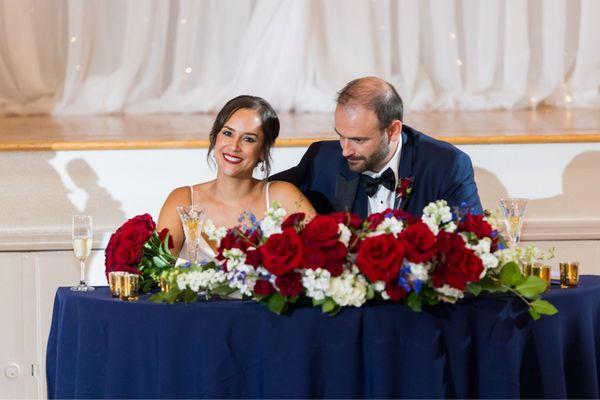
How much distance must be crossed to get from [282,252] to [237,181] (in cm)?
121

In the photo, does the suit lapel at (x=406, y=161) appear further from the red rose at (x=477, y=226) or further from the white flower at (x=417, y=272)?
the white flower at (x=417, y=272)

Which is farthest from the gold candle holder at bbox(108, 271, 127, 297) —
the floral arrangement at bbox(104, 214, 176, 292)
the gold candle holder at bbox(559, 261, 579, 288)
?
the gold candle holder at bbox(559, 261, 579, 288)

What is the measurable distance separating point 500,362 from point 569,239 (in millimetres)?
2231

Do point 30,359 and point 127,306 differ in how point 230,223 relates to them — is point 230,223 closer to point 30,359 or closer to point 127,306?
point 127,306

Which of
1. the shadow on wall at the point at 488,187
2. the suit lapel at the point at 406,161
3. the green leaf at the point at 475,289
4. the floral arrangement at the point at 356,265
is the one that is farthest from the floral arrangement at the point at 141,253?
the shadow on wall at the point at 488,187

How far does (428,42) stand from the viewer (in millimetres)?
7293

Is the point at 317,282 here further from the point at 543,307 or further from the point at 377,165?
the point at 377,165

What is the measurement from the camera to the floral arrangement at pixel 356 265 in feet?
9.57

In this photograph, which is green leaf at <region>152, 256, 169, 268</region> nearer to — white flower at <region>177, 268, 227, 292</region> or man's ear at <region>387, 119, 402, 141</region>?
white flower at <region>177, 268, 227, 292</region>

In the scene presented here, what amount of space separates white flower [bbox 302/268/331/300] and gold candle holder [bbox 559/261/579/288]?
782 mm

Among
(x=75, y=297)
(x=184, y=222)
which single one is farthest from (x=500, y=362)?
(x=75, y=297)

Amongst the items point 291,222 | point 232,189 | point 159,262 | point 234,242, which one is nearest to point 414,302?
point 291,222

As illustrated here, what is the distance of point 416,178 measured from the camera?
4.23m

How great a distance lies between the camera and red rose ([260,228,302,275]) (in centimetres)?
290
